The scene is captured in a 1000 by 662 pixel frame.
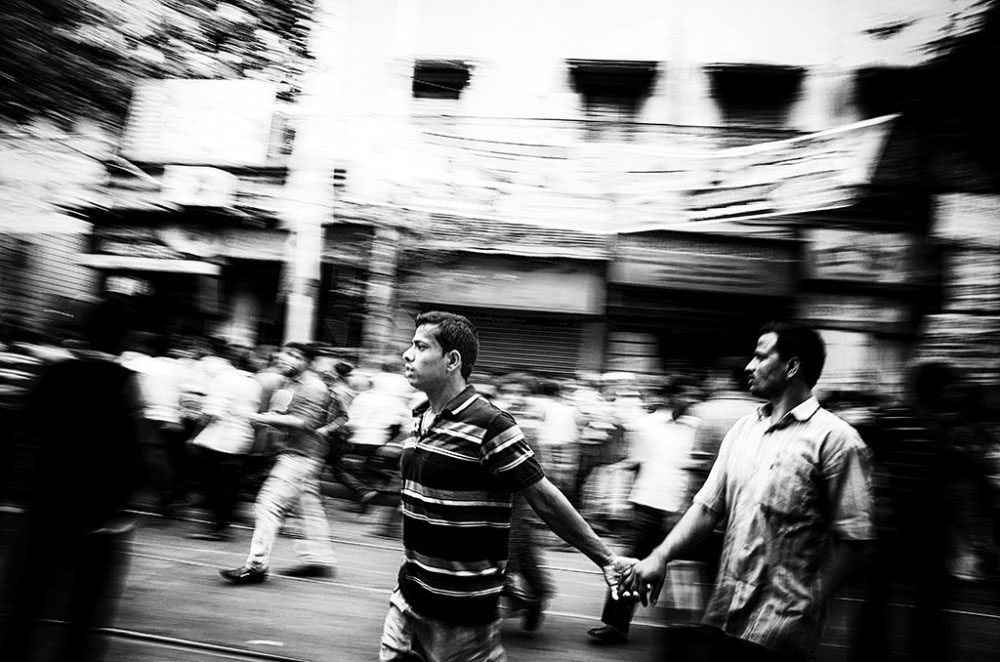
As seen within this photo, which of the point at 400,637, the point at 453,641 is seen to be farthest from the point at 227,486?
the point at 453,641

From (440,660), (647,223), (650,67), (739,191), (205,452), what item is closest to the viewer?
(440,660)

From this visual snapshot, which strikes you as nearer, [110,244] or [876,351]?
[876,351]

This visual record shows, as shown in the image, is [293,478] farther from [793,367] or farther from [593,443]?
[593,443]

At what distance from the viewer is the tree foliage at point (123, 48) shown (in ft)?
20.0

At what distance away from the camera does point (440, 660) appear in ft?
8.32

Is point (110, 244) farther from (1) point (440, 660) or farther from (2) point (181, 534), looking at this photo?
(1) point (440, 660)

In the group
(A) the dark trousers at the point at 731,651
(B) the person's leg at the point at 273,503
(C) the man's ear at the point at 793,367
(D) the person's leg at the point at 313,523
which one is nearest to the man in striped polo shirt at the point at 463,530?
(A) the dark trousers at the point at 731,651

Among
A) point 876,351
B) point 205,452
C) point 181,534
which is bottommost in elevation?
point 181,534

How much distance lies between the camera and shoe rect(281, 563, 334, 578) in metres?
6.82

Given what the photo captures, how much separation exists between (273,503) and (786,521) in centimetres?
453

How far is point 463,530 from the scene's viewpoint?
2.59 m

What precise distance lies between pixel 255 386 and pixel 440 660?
649 centimetres

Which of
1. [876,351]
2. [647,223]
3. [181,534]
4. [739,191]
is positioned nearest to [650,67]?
[647,223]

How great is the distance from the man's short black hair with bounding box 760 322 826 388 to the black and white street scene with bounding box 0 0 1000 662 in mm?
16
